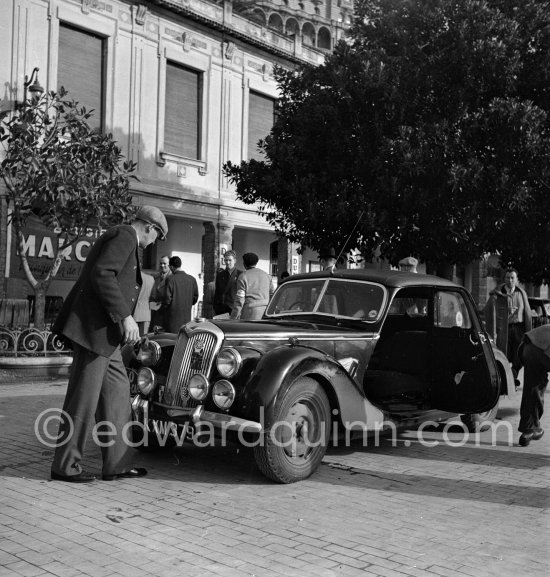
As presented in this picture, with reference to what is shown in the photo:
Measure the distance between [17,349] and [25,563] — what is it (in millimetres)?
8361

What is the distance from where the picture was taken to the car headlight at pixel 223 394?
525 centimetres

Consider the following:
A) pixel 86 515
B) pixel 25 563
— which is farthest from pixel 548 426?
pixel 25 563

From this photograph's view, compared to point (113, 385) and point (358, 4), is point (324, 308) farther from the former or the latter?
point (358, 4)

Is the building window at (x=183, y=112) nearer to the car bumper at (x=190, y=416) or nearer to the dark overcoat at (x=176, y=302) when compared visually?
the dark overcoat at (x=176, y=302)

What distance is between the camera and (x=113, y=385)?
530 centimetres

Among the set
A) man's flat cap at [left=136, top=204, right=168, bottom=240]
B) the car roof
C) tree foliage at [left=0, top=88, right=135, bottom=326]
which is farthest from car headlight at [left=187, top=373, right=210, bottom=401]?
tree foliage at [left=0, top=88, right=135, bottom=326]

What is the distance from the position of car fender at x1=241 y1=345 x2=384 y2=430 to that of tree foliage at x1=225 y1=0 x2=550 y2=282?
678 centimetres

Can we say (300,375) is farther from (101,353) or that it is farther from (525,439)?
(525,439)

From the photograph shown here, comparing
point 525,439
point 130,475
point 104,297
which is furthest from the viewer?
point 525,439

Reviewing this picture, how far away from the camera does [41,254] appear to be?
53.1 ft

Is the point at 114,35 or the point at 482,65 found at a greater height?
the point at 114,35
